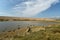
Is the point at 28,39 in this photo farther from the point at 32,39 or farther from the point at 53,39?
the point at 53,39

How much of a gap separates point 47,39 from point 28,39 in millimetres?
1686

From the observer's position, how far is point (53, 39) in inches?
440

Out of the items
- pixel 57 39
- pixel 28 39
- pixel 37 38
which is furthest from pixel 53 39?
pixel 28 39

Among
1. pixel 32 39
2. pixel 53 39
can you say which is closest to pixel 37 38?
pixel 32 39

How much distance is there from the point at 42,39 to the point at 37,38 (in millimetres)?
524

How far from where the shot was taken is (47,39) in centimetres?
1120

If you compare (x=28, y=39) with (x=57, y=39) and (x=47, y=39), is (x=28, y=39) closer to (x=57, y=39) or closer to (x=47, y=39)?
(x=47, y=39)

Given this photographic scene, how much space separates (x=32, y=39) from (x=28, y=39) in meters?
0.40

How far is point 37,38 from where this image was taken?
37.5 ft

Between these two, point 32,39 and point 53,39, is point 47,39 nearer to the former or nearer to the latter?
point 53,39

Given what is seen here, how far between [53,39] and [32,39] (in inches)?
72.7

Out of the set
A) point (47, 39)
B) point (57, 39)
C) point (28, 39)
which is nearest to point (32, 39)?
point (28, 39)

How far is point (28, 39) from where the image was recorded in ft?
37.4

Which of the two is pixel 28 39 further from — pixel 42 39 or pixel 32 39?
pixel 42 39
